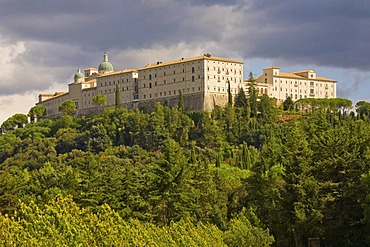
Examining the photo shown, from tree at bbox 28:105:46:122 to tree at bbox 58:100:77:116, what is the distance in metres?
10.2

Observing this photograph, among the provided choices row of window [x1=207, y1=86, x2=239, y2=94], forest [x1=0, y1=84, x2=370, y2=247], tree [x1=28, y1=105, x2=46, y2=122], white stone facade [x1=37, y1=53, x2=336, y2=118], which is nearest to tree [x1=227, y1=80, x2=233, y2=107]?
white stone facade [x1=37, y1=53, x2=336, y2=118]

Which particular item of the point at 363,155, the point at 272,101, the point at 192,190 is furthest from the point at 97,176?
the point at 272,101

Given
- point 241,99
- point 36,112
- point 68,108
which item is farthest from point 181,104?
point 36,112

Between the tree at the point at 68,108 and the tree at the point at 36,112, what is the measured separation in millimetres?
10200

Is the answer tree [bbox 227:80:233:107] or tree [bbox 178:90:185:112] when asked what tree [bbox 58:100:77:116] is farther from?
tree [bbox 227:80:233:107]

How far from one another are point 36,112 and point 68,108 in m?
12.2

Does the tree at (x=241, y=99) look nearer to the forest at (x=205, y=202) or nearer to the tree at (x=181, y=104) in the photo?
the tree at (x=181, y=104)

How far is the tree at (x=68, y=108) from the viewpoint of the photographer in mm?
124062

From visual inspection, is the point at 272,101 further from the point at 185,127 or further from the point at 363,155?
the point at 363,155

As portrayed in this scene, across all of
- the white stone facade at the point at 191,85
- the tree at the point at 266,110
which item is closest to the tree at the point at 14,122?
the white stone facade at the point at 191,85

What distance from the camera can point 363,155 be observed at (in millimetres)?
40625

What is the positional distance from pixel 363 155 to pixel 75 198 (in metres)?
16.1

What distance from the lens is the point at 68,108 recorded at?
124 metres

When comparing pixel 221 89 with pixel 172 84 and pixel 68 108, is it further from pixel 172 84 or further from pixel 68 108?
pixel 68 108
